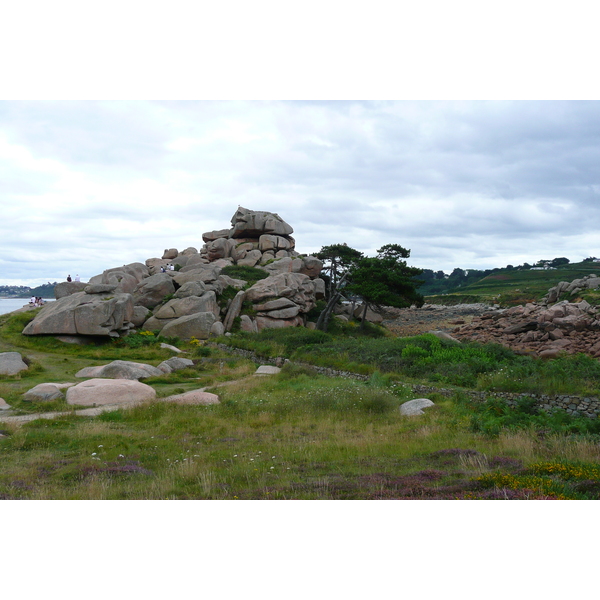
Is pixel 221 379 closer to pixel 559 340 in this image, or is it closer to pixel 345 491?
pixel 345 491

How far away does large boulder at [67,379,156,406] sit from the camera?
16547mm

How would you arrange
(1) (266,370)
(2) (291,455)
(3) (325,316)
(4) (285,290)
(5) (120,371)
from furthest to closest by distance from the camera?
(3) (325,316), (4) (285,290), (1) (266,370), (5) (120,371), (2) (291,455)

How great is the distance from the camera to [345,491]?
725 centimetres

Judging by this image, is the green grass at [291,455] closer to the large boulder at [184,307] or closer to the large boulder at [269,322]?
the large boulder at [184,307]

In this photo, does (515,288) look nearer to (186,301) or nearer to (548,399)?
(186,301)

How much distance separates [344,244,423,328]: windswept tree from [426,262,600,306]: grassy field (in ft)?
73.2

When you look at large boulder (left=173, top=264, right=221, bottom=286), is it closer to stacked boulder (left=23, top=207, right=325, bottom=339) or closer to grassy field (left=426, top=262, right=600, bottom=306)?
stacked boulder (left=23, top=207, right=325, bottom=339)

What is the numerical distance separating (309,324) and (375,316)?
13.6 m

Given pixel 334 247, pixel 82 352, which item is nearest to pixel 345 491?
pixel 82 352

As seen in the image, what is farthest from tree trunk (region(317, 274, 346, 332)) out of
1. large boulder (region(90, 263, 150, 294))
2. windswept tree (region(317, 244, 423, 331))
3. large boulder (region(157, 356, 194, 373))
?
large boulder (region(157, 356, 194, 373))

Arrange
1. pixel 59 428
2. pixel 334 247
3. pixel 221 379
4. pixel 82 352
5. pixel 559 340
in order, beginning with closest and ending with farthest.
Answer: pixel 59 428 → pixel 221 379 → pixel 82 352 → pixel 559 340 → pixel 334 247

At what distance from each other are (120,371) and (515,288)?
320 ft

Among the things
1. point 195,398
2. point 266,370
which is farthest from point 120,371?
point 266,370

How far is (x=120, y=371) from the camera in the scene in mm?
20938
